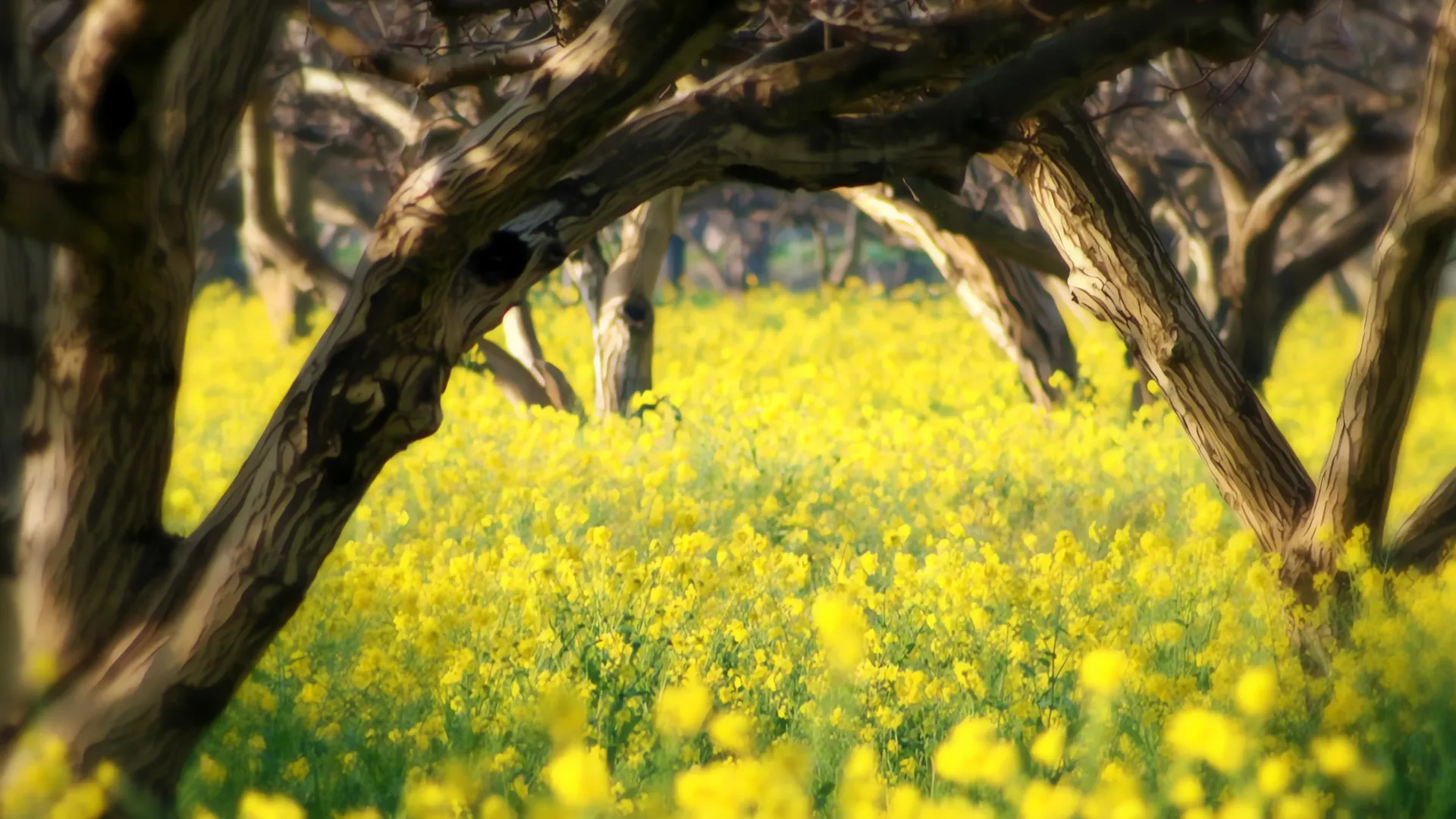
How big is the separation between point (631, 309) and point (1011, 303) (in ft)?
7.21

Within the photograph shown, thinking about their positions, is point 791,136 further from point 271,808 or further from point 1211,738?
point 271,808

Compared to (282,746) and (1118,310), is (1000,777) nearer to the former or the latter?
(282,746)

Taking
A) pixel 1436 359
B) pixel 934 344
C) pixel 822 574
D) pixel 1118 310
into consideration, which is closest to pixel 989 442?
pixel 822 574

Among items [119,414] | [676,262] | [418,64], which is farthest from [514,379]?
[676,262]

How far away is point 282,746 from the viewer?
134 inches

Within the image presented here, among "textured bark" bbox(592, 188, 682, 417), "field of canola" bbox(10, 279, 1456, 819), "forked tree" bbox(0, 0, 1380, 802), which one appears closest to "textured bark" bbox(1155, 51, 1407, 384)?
"field of canola" bbox(10, 279, 1456, 819)

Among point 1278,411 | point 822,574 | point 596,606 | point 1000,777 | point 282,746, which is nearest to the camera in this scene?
point 1000,777

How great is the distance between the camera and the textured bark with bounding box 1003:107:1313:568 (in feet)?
14.1

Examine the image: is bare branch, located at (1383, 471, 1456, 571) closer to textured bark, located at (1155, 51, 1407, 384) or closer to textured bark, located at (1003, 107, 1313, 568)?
textured bark, located at (1003, 107, 1313, 568)

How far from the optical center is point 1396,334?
4184 mm

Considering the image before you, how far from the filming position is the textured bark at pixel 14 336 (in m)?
2.77

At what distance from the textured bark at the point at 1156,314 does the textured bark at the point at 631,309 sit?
15.1 feet

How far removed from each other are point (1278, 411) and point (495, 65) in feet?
22.4

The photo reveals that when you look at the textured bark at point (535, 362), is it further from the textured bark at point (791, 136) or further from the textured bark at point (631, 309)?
the textured bark at point (791, 136)
